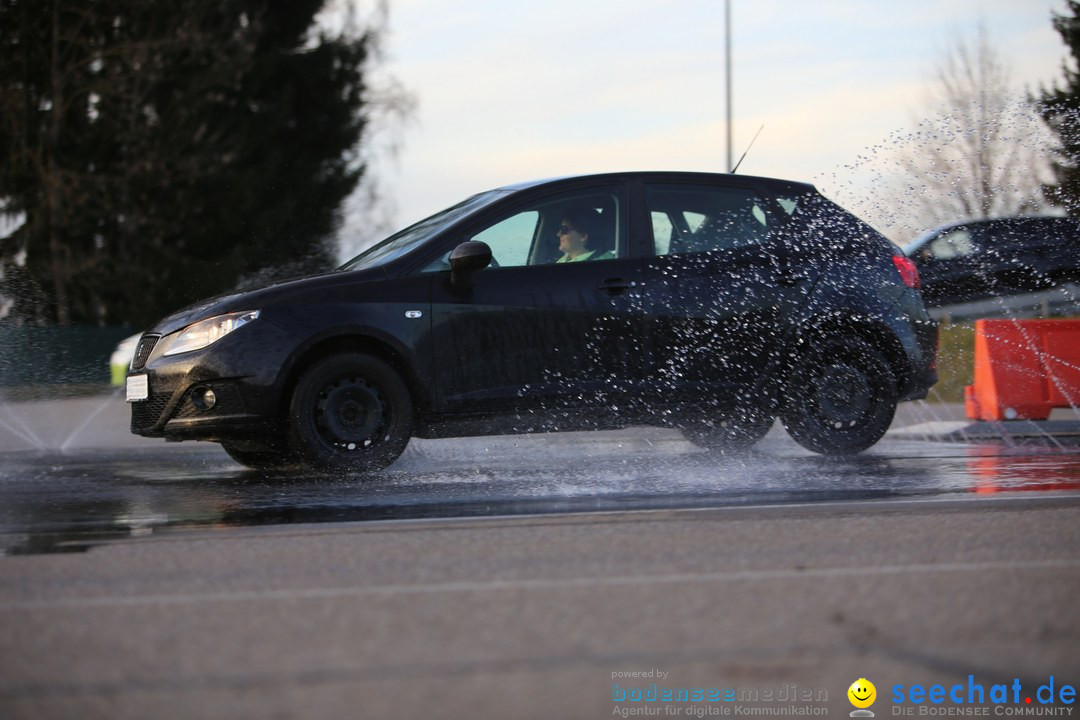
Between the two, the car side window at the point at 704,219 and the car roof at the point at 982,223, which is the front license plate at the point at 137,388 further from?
the car roof at the point at 982,223

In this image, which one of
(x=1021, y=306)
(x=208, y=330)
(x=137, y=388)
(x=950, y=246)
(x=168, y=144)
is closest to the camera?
(x=208, y=330)

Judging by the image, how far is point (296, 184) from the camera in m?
36.8

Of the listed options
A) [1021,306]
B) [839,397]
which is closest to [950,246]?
[1021,306]

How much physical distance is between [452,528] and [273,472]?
297cm

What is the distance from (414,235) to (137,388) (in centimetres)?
191

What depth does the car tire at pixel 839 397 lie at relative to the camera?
8625 mm

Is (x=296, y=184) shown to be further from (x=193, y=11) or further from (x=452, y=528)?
(x=452, y=528)

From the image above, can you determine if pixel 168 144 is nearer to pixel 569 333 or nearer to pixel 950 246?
pixel 950 246

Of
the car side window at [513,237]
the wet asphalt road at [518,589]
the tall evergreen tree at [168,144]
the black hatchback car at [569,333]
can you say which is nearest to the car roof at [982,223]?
the black hatchback car at [569,333]

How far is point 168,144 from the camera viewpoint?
32406mm

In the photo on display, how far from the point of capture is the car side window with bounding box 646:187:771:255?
27.9 feet

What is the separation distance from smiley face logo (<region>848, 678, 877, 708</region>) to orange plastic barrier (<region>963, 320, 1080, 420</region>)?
8755mm

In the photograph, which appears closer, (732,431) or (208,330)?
(208,330)

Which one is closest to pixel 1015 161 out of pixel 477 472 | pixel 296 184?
pixel 296 184
